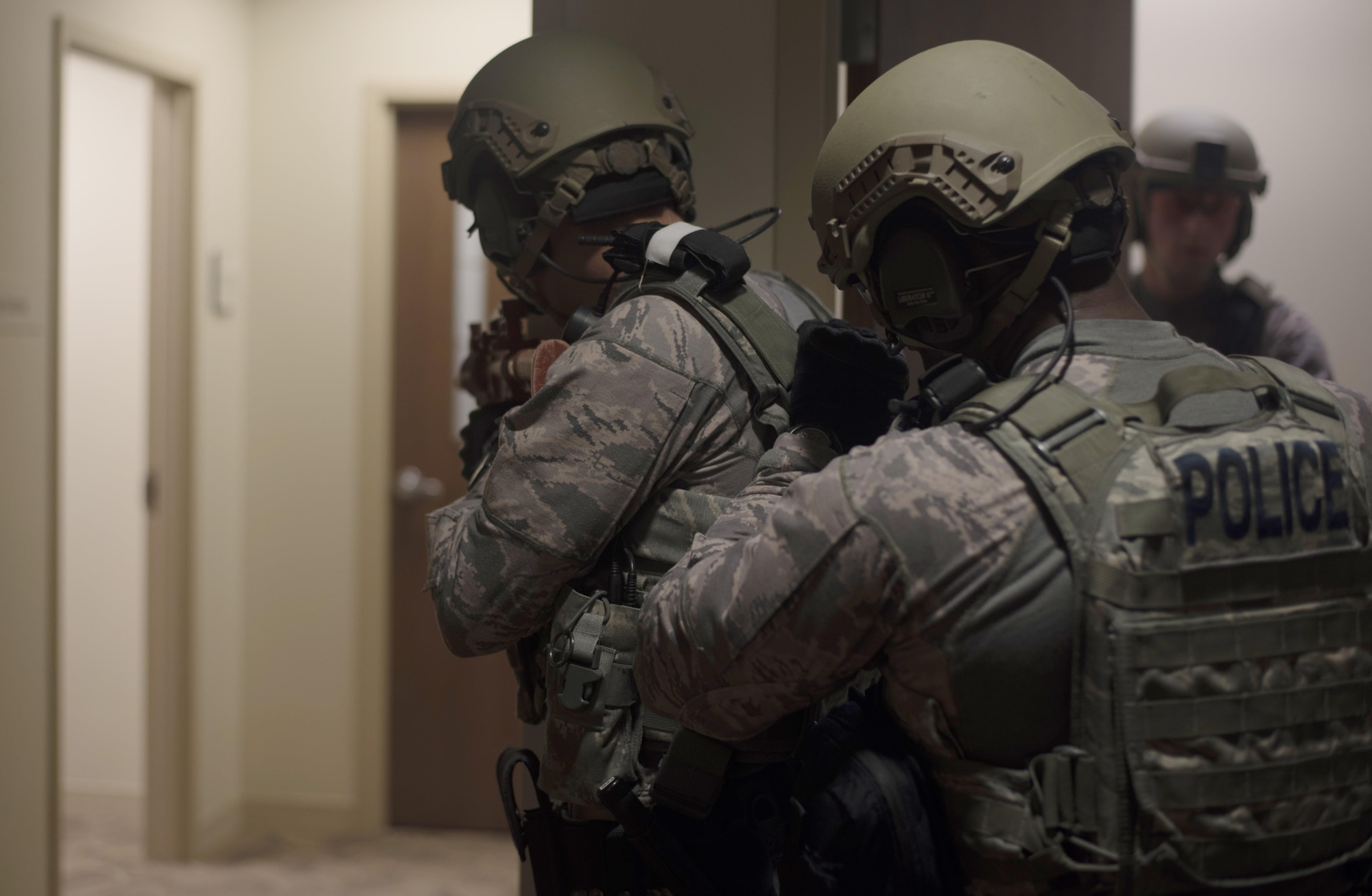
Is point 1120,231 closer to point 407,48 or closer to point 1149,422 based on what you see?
point 1149,422

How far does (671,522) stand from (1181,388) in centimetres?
57

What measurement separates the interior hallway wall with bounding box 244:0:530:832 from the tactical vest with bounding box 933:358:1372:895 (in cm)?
261

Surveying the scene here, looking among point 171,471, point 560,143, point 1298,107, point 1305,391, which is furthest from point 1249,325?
point 171,471

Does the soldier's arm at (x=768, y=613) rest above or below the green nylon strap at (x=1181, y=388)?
below

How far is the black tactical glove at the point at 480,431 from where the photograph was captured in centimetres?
162

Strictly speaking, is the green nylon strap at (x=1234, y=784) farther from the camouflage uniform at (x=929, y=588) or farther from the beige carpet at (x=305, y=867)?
the beige carpet at (x=305, y=867)

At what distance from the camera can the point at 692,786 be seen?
1212mm

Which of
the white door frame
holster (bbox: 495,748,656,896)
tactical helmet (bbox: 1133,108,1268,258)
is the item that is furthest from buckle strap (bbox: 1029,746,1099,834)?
the white door frame

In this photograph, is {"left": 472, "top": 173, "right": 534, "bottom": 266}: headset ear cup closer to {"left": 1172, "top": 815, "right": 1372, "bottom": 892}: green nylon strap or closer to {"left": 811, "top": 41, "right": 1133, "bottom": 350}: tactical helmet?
{"left": 811, "top": 41, "right": 1133, "bottom": 350}: tactical helmet

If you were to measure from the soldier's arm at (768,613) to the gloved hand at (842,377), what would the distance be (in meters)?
0.13

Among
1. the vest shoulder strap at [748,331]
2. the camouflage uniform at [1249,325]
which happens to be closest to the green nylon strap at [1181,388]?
the vest shoulder strap at [748,331]

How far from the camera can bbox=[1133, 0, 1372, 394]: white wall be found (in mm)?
2262

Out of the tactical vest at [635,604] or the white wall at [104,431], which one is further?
the white wall at [104,431]

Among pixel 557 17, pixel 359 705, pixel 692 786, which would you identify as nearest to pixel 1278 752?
pixel 692 786
